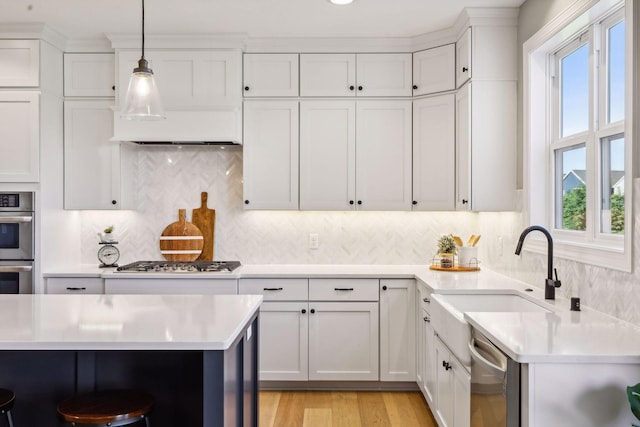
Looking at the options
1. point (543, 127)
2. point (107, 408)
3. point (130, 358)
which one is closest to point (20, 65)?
point (130, 358)

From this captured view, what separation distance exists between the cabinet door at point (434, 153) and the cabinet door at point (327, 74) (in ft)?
1.72

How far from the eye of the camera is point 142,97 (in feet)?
7.64

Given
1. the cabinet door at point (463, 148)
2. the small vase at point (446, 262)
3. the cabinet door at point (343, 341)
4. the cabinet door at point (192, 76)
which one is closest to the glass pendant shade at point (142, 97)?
the cabinet door at point (192, 76)

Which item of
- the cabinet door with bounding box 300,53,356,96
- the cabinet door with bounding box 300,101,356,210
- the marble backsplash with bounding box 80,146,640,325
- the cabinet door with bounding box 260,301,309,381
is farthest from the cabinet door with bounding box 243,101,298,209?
the cabinet door with bounding box 260,301,309,381

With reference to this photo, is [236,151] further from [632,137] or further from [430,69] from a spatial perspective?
[632,137]

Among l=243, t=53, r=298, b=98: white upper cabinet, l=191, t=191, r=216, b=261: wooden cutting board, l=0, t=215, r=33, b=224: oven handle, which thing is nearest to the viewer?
l=0, t=215, r=33, b=224: oven handle

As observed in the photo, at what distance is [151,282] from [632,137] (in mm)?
3011

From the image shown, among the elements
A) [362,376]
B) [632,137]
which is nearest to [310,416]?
[362,376]

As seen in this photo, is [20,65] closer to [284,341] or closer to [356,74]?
[356,74]

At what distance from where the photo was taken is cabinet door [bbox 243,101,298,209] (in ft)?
13.2

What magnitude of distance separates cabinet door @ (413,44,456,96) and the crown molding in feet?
4.22

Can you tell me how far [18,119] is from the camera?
376 cm

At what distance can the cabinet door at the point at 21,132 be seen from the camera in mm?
3756

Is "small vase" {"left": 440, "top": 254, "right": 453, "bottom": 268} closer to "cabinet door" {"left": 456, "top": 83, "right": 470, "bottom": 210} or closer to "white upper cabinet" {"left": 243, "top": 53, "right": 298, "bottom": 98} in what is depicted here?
"cabinet door" {"left": 456, "top": 83, "right": 470, "bottom": 210}
